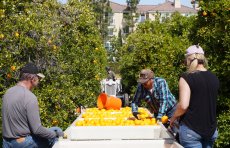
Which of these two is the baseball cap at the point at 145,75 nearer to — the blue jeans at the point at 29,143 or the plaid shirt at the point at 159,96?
the plaid shirt at the point at 159,96

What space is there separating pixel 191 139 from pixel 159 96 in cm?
225

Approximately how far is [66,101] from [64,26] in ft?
8.18

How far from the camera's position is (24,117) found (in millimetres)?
6086

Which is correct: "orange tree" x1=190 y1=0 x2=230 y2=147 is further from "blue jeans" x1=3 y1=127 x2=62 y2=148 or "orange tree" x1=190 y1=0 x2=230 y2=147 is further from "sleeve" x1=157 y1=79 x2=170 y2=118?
"blue jeans" x1=3 y1=127 x2=62 y2=148

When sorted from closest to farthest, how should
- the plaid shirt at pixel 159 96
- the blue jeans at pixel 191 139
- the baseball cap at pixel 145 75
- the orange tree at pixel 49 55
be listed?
the blue jeans at pixel 191 139 → the baseball cap at pixel 145 75 → the plaid shirt at pixel 159 96 → the orange tree at pixel 49 55

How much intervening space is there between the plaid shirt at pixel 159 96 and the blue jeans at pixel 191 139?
6.04 feet

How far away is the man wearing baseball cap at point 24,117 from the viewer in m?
6.04

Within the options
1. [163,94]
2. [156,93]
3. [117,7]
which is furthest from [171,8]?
[163,94]

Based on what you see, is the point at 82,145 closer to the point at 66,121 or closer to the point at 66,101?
the point at 66,101

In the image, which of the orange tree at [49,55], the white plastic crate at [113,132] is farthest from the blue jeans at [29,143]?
the orange tree at [49,55]

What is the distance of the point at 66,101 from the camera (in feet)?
34.1

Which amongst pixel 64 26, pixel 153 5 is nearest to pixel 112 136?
pixel 64 26

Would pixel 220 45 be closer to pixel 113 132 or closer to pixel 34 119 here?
pixel 113 132

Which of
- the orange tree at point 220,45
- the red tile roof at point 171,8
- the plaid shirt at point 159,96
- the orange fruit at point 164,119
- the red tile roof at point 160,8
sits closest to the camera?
the orange fruit at point 164,119
